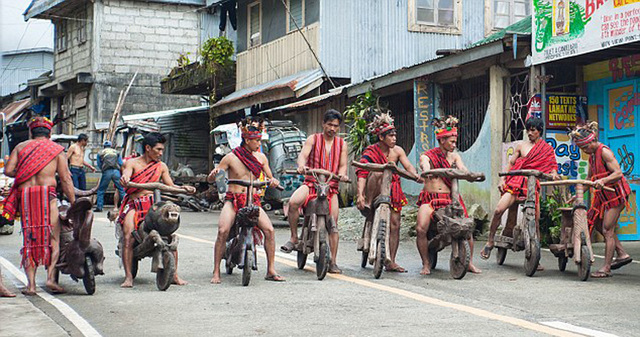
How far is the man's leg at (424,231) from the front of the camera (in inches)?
434

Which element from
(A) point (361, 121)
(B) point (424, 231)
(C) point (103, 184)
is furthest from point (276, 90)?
(B) point (424, 231)

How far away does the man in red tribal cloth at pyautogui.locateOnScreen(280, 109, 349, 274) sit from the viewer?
35.5 feet

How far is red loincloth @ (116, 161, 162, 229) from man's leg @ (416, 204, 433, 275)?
301 centimetres

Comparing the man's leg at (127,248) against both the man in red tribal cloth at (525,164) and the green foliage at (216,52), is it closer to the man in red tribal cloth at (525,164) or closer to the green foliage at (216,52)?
the man in red tribal cloth at (525,164)

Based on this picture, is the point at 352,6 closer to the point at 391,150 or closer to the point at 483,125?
the point at 483,125

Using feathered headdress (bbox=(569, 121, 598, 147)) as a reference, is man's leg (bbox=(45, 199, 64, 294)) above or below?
below

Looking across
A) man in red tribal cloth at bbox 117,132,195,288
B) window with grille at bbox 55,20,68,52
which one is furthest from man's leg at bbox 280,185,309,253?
window with grille at bbox 55,20,68,52

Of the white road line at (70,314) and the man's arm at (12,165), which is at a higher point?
the man's arm at (12,165)

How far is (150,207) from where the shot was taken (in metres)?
9.82

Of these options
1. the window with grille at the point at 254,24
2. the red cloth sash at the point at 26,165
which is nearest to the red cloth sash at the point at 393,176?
the red cloth sash at the point at 26,165

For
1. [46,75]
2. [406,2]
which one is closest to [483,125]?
[406,2]

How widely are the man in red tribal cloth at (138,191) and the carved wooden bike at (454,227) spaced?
277 centimetres

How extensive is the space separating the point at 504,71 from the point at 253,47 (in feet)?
40.5

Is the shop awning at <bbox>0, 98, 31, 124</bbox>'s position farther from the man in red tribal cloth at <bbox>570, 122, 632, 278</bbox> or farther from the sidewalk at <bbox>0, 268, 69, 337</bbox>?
the sidewalk at <bbox>0, 268, 69, 337</bbox>
